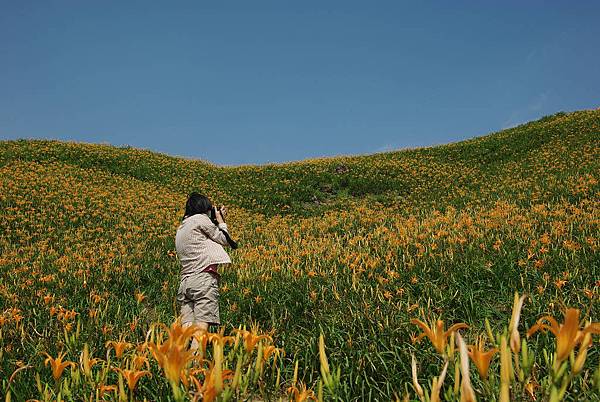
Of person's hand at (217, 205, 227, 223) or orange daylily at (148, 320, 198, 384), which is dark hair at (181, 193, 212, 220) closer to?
person's hand at (217, 205, 227, 223)

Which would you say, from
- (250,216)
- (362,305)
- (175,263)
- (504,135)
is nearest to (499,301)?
(362,305)

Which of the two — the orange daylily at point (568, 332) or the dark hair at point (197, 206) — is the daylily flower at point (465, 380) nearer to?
the orange daylily at point (568, 332)

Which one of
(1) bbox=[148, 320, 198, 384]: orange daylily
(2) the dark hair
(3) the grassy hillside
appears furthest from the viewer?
(2) the dark hair

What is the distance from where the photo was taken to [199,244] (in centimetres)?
447

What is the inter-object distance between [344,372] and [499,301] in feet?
6.95

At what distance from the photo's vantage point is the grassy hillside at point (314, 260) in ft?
10.8

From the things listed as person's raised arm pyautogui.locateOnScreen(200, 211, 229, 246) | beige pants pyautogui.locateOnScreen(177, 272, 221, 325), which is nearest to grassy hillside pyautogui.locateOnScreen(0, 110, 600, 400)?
beige pants pyautogui.locateOnScreen(177, 272, 221, 325)

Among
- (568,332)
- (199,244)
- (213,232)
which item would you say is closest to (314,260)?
(213,232)

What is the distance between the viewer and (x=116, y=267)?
23.0 feet

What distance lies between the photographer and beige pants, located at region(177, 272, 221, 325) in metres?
4.25

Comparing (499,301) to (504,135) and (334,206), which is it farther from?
(504,135)

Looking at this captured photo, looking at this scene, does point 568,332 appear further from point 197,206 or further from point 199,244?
point 197,206

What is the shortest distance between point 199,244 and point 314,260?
2.11m

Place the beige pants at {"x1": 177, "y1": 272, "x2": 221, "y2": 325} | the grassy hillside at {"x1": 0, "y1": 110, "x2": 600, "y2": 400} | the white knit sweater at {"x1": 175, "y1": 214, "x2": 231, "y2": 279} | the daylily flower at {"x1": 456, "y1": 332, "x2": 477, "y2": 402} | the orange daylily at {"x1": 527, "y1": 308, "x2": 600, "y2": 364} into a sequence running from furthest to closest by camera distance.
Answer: the white knit sweater at {"x1": 175, "y1": 214, "x2": 231, "y2": 279} → the beige pants at {"x1": 177, "y1": 272, "x2": 221, "y2": 325} → the grassy hillside at {"x1": 0, "y1": 110, "x2": 600, "y2": 400} → the orange daylily at {"x1": 527, "y1": 308, "x2": 600, "y2": 364} → the daylily flower at {"x1": 456, "y1": 332, "x2": 477, "y2": 402}
